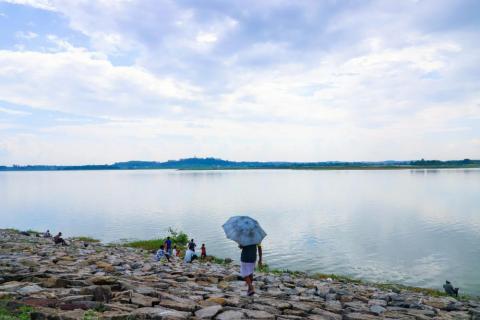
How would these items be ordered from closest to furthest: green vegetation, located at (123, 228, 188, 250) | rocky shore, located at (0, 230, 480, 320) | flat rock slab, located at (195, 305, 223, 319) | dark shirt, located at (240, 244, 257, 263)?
rocky shore, located at (0, 230, 480, 320) → flat rock slab, located at (195, 305, 223, 319) → dark shirt, located at (240, 244, 257, 263) → green vegetation, located at (123, 228, 188, 250)

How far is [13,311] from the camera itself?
9.19 metres

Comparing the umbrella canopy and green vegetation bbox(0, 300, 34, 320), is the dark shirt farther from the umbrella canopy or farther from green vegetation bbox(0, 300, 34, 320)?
green vegetation bbox(0, 300, 34, 320)

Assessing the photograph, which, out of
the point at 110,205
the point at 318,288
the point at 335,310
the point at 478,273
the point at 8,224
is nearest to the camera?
the point at 335,310

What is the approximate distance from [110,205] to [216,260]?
49982 mm

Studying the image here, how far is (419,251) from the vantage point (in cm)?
3375

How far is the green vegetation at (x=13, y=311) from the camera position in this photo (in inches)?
338

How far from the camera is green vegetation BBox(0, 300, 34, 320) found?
28.2 feet

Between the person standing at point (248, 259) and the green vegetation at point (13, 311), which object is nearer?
the green vegetation at point (13, 311)

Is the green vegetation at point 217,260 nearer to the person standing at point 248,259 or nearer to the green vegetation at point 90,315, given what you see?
the person standing at point 248,259

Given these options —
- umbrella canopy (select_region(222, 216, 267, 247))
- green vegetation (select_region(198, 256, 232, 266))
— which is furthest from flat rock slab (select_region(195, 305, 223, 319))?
green vegetation (select_region(198, 256, 232, 266))

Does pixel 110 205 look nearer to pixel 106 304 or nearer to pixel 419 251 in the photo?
pixel 419 251

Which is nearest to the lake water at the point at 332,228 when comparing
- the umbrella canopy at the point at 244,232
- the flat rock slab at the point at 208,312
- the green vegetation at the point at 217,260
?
the green vegetation at the point at 217,260

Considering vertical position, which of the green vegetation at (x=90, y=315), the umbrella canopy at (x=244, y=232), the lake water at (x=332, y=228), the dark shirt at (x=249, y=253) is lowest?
the lake water at (x=332, y=228)

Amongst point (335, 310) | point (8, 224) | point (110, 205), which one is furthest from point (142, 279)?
point (110, 205)
